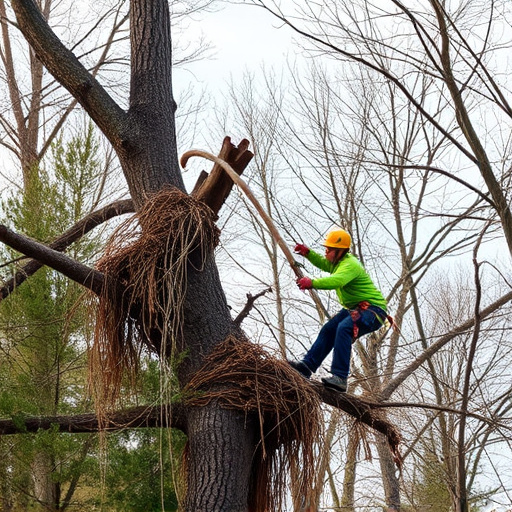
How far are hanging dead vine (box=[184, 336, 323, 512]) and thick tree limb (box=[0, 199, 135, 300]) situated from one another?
149 cm

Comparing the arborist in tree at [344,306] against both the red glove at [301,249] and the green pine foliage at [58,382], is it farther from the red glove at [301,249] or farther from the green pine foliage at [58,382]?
the green pine foliage at [58,382]

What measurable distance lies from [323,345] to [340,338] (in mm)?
297

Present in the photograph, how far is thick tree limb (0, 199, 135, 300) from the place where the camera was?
599cm

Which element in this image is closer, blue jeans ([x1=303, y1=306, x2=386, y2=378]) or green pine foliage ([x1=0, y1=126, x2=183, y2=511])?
blue jeans ([x1=303, y1=306, x2=386, y2=378])

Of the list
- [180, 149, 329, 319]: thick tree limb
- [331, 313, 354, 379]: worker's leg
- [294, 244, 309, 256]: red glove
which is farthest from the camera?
[294, 244, 309, 256]: red glove

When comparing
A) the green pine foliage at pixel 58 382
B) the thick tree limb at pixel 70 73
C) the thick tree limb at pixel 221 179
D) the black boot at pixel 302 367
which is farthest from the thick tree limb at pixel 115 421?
the thick tree limb at pixel 70 73

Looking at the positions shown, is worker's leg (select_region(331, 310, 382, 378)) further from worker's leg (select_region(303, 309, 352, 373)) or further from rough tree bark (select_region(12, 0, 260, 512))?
rough tree bark (select_region(12, 0, 260, 512))

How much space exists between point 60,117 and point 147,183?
9474 millimetres

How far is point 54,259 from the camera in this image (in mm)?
4824

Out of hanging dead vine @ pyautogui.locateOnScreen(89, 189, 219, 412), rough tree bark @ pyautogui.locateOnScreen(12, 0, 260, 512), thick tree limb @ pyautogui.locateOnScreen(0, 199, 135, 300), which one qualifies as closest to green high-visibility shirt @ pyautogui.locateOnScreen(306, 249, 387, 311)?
rough tree bark @ pyautogui.locateOnScreen(12, 0, 260, 512)

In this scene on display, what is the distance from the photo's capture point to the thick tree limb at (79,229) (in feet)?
19.6

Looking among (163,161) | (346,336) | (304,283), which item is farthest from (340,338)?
(163,161)

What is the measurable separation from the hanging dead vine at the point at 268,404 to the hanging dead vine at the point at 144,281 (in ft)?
1.13

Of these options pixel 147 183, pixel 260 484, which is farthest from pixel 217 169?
pixel 260 484
